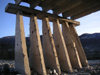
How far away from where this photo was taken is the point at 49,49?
423cm

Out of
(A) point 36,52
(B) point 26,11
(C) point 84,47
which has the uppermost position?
(B) point 26,11

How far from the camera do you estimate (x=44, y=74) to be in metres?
3.33

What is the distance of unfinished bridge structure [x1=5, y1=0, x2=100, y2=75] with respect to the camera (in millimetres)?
3436

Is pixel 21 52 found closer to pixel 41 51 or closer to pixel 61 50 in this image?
pixel 41 51

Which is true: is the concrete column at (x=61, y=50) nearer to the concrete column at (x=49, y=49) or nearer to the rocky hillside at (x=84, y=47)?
the concrete column at (x=49, y=49)

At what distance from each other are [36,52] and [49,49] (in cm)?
73

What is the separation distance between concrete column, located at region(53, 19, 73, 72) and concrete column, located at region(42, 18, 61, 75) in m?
0.62

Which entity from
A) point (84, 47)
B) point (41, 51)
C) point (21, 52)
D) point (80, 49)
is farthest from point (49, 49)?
point (84, 47)

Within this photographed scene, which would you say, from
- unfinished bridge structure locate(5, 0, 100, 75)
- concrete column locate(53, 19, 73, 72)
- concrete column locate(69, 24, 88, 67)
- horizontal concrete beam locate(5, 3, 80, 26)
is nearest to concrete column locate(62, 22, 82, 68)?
unfinished bridge structure locate(5, 0, 100, 75)

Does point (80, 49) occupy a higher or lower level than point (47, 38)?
lower

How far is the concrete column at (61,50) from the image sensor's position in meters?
4.35

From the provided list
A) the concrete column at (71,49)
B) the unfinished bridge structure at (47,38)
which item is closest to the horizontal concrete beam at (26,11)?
the unfinished bridge structure at (47,38)

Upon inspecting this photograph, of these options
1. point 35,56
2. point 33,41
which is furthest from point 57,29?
point 35,56

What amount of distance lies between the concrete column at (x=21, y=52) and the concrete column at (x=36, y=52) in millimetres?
472
